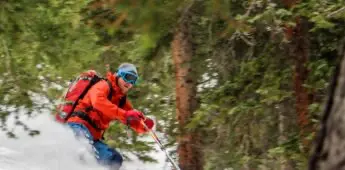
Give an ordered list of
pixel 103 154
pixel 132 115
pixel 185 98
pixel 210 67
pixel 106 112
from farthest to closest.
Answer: pixel 210 67 < pixel 185 98 < pixel 103 154 < pixel 132 115 < pixel 106 112

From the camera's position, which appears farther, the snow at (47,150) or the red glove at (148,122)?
the red glove at (148,122)

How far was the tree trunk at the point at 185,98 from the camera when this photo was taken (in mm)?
9625

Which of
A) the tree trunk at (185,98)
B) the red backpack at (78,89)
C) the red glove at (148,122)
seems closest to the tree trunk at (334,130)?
the red backpack at (78,89)

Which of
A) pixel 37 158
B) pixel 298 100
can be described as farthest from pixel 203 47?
pixel 37 158

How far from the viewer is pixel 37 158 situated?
7398 millimetres

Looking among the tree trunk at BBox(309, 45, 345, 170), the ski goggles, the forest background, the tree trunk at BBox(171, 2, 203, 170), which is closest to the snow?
the forest background

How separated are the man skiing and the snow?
172 millimetres

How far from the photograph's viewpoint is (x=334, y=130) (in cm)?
175

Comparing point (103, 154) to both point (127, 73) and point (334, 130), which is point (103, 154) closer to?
point (127, 73)

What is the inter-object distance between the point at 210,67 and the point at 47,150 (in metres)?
3.95

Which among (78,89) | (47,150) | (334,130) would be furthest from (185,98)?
(334,130)

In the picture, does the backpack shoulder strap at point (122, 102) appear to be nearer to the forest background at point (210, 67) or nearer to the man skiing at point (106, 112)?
the man skiing at point (106, 112)

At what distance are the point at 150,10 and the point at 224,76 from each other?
6.32 metres

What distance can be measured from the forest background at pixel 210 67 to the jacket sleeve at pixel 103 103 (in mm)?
387
